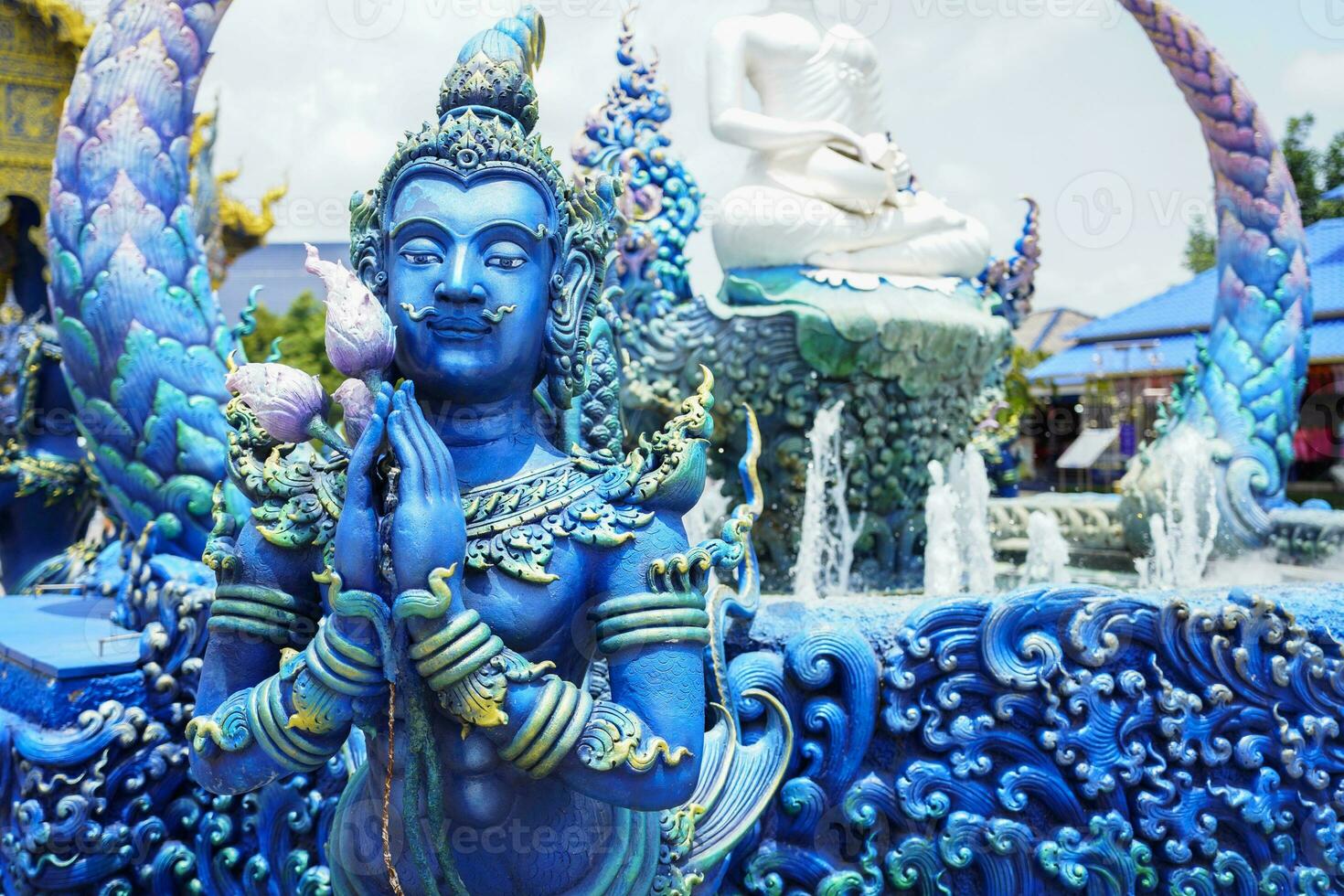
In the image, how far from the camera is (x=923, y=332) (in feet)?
16.4

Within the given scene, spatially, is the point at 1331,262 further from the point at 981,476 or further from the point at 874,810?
the point at 874,810

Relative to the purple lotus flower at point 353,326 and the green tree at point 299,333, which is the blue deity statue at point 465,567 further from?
the green tree at point 299,333

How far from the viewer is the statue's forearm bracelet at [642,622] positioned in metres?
1.71

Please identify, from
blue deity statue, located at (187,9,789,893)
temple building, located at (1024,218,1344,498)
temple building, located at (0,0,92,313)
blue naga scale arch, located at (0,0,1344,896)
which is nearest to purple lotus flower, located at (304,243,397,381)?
blue deity statue, located at (187,9,789,893)

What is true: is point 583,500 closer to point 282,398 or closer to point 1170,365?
point 282,398

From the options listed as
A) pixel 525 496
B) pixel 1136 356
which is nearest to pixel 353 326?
pixel 525 496

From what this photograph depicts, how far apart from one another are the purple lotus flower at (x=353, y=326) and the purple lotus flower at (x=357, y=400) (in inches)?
0.9

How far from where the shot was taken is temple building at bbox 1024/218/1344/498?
1205cm

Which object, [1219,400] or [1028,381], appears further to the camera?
[1028,381]

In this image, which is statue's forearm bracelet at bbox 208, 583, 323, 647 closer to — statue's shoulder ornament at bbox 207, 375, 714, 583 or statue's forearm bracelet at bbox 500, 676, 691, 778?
statue's shoulder ornament at bbox 207, 375, 714, 583

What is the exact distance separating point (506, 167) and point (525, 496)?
51 centimetres

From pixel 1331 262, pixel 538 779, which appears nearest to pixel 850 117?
pixel 538 779

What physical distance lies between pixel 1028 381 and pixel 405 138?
15785mm

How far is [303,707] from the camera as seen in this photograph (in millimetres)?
1612
